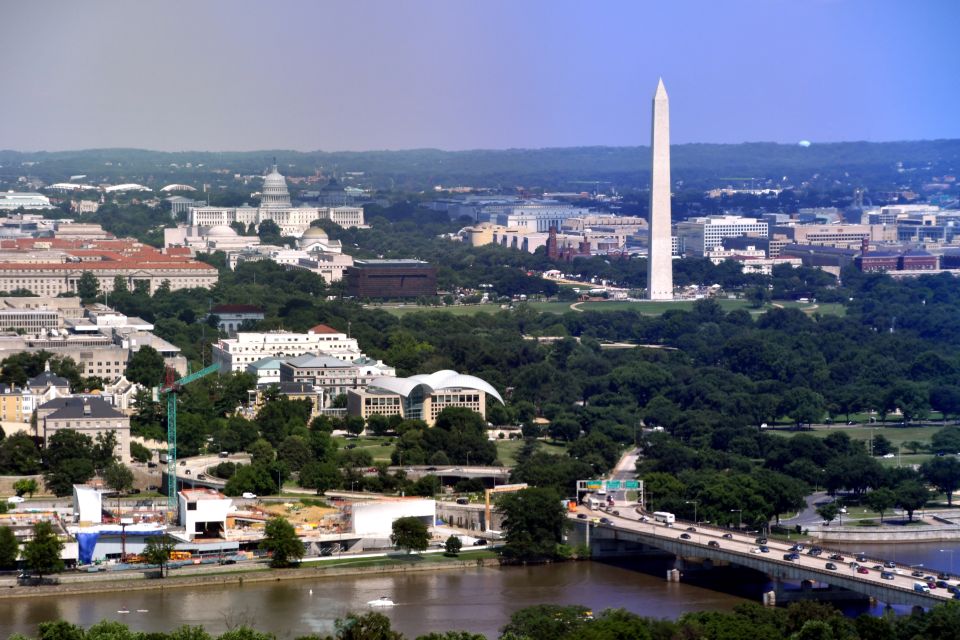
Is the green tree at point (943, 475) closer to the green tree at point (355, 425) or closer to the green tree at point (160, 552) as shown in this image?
the green tree at point (355, 425)

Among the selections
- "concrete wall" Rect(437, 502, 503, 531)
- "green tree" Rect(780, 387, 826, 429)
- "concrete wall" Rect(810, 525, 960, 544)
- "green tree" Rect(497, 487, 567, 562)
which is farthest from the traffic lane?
"green tree" Rect(780, 387, 826, 429)

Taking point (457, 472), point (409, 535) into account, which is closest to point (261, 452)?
point (457, 472)

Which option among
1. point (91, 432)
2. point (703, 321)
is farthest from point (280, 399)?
point (703, 321)

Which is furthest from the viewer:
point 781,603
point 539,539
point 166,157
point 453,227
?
point 166,157

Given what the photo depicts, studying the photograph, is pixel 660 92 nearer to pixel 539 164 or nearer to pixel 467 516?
pixel 467 516

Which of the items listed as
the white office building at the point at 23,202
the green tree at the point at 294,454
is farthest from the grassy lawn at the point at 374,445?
the white office building at the point at 23,202

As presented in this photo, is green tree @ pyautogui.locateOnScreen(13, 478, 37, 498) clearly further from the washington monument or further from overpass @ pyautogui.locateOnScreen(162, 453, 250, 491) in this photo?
the washington monument

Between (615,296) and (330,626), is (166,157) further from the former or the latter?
(330,626)

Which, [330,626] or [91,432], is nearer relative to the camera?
[330,626]
